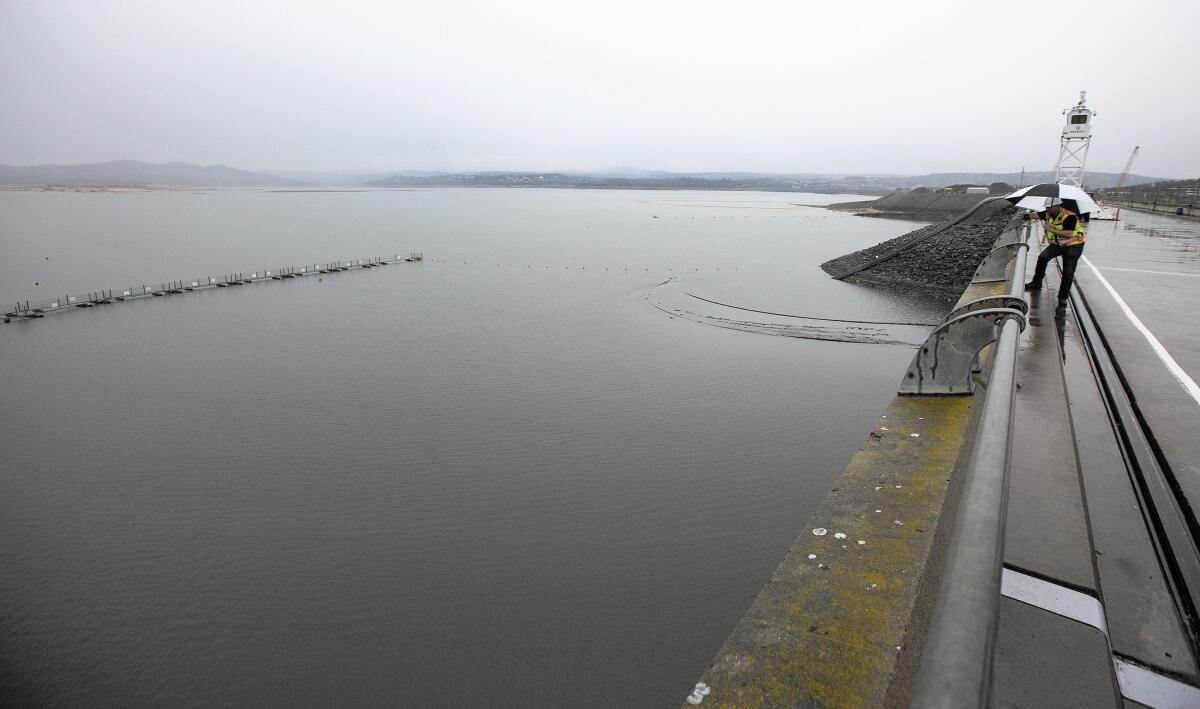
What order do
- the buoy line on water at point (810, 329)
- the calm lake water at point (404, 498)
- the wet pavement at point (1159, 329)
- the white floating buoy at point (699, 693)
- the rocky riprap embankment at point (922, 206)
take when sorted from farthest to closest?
the rocky riprap embankment at point (922, 206)
the buoy line on water at point (810, 329)
the calm lake water at point (404, 498)
the wet pavement at point (1159, 329)
the white floating buoy at point (699, 693)

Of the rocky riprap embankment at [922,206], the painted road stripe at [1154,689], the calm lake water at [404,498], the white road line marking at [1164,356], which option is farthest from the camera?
the rocky riprap embankment at [922,206]

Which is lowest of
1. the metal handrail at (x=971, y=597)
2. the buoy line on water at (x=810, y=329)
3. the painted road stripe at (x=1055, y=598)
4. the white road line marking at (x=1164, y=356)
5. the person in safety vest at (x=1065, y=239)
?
the buoy line on water at (x=810, y=329)

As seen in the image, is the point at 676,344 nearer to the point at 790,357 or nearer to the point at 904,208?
the point at 790,357

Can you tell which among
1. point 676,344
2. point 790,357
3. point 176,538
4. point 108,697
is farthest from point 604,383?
point 108,697

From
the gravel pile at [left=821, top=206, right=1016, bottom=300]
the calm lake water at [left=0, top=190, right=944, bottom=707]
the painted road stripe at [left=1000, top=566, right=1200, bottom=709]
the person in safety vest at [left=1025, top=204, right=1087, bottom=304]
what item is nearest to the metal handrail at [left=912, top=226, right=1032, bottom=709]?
the painted road stripe at [left=1000, top=566, right=1200, bottom=709]

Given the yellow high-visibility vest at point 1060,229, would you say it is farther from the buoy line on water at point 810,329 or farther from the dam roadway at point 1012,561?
the buoy line on water at point 810,329

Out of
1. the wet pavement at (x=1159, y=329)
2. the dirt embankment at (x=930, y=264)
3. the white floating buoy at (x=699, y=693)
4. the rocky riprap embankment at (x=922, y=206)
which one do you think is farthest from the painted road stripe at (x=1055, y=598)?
the rocky riprap embankment at (x=922, y=206)

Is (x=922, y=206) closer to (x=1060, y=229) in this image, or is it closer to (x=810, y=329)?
(x=810, y=329)

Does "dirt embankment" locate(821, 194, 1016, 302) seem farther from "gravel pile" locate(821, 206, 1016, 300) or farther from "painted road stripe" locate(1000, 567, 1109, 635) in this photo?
"painted road stripe" locate(1000, 567, 1109, 635)
